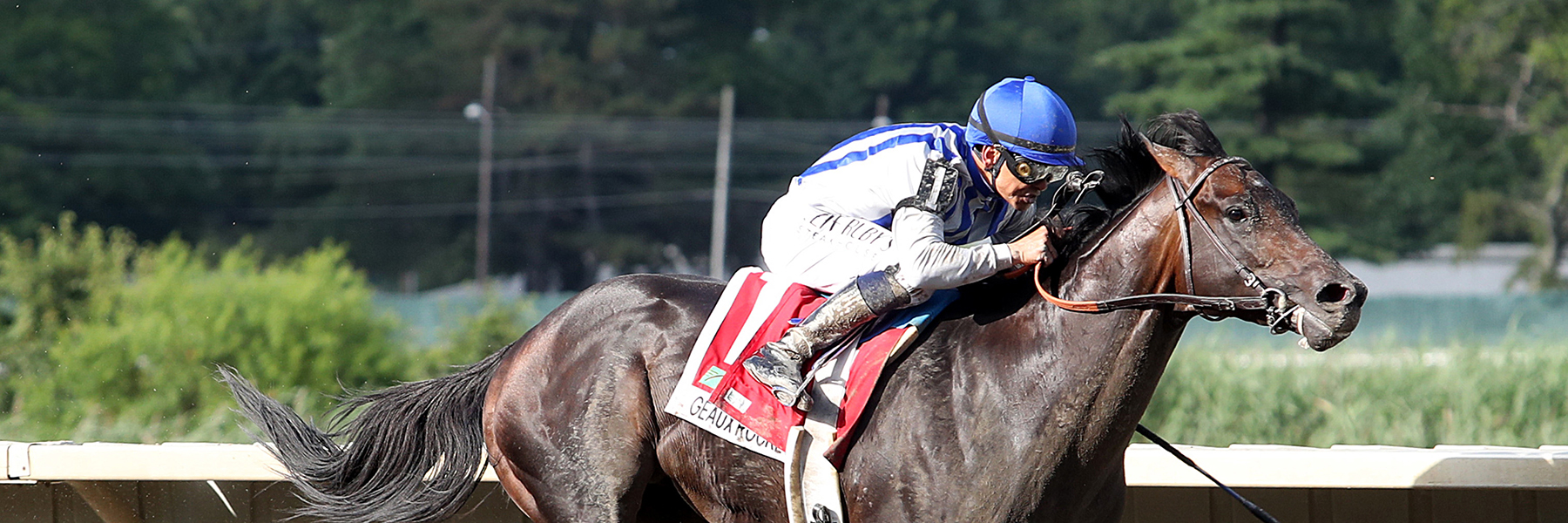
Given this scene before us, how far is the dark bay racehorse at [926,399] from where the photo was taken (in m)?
2.81

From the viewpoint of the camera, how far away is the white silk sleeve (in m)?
2.97

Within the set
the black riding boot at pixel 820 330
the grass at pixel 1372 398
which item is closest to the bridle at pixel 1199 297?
the black riding boot at pixel 820 330

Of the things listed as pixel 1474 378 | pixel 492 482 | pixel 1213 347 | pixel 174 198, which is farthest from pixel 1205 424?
pixel 174 198

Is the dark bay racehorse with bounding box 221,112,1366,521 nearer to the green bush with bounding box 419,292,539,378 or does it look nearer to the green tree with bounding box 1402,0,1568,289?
the green bush with bounding box 419,292,539,378

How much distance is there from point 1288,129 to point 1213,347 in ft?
68.3

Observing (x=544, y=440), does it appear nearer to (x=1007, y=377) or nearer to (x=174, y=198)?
(x=1007, y=377)

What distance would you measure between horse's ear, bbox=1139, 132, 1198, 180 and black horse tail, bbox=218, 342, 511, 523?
184 cm

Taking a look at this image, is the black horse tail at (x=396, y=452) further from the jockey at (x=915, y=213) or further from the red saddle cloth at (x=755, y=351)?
the jockey at (x=915, y=213)

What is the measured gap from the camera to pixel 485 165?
3094cm

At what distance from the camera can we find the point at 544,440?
355 cm

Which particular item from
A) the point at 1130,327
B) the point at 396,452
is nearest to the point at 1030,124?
the point at 1130,327

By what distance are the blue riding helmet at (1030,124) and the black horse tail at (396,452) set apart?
1.54 metres

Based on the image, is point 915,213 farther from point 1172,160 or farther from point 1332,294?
point 1332,294

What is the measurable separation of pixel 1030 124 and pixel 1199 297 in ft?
1.81
